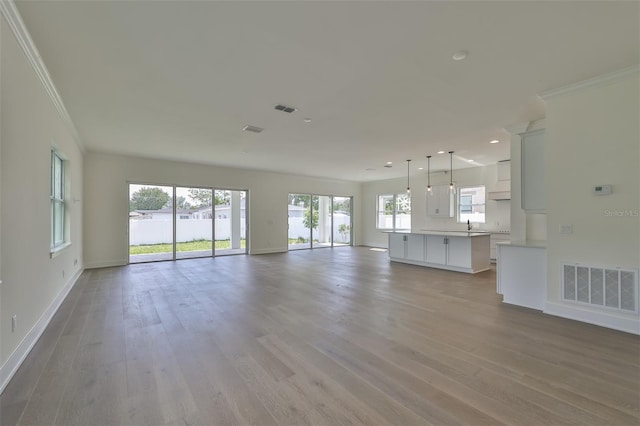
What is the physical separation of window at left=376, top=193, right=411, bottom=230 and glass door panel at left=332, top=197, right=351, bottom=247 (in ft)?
4.16

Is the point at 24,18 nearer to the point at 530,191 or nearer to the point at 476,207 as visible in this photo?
the point at 530,191

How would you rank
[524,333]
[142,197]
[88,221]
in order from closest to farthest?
[524,333]
[88,221]
[142,197]

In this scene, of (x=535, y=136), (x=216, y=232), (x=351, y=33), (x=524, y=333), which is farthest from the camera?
(x=216, y=232)

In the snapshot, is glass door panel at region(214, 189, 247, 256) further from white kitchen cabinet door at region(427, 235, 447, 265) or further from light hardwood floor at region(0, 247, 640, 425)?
white kitchen cabinet door at region(427, 235, 447, 265)

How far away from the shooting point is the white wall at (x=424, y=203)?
8.34 meters

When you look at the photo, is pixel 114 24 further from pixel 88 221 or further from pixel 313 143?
pixel 88 221

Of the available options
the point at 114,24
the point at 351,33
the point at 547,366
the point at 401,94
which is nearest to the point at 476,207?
the point at 401,94

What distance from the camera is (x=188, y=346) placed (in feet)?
8.84

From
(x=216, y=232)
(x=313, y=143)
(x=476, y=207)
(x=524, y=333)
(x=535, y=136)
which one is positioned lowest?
(x=524, y=333)

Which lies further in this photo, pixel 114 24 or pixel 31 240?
pixel 31 240

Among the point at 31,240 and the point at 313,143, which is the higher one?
the point at 313,143

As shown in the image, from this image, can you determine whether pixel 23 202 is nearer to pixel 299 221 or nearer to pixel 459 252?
pixel 459 252

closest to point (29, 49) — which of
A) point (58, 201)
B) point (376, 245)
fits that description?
point (58, 201)

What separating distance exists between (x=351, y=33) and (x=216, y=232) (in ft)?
24.7
